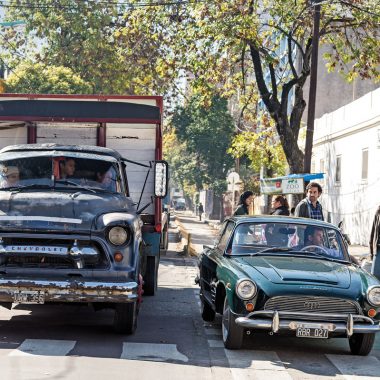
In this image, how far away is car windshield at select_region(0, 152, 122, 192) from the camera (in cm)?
1031

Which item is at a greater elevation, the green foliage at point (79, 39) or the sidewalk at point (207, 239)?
the green foliage at point (79, 39)

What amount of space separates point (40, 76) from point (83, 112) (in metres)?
31.1

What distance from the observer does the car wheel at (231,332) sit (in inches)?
361

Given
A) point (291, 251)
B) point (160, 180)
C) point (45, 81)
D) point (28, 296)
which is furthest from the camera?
point (45, 81)

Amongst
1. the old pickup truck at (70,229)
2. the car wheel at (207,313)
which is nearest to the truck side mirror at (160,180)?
the old pickup truck at (70,229)

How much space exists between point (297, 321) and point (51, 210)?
2.83m

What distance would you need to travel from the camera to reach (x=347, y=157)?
3356cm

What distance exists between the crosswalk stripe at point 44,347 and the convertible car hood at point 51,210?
1.17 meters

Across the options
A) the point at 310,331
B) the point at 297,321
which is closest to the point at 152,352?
the point at 297,321

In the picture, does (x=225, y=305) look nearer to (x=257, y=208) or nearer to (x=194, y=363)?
(x=194, y=363)

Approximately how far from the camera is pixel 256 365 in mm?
8648

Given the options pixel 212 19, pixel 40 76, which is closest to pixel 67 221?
pixel 212 19

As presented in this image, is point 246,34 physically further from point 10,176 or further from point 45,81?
point 45,81

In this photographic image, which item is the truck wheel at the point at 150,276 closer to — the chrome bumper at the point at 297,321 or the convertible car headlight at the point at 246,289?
the convertible car headlight at the point at 246,289
